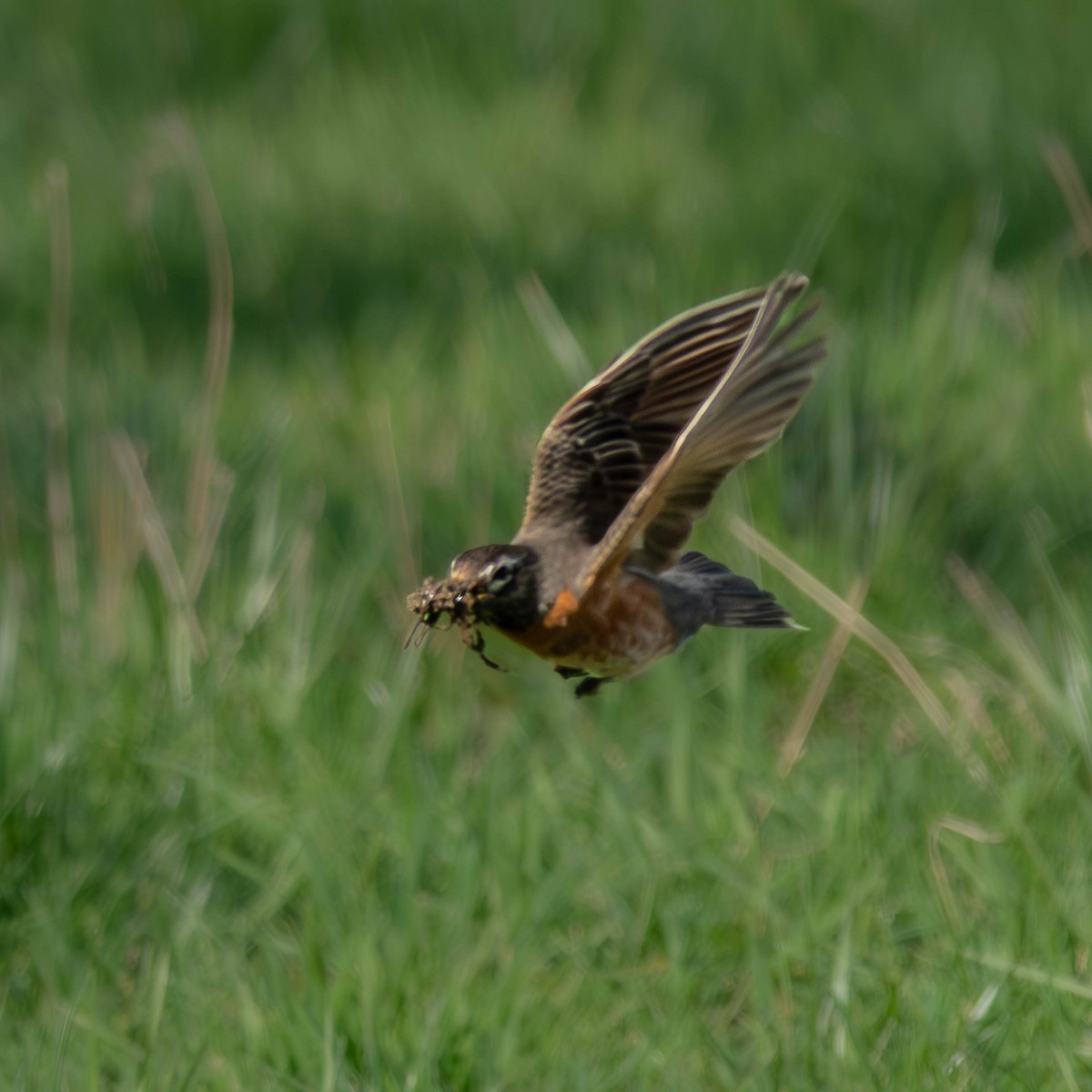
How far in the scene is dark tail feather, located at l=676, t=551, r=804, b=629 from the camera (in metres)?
2.45

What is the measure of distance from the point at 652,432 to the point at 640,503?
0.62 m

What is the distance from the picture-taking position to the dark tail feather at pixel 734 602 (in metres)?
2.45

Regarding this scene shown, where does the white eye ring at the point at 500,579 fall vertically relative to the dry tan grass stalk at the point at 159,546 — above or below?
above

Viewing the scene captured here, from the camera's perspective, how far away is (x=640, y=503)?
183 centimetres

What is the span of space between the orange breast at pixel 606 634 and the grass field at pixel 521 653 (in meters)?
0.52

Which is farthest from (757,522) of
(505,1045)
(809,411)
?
(505,1045)

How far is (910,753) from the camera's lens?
340 cm

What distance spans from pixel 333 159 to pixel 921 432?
2.87 m

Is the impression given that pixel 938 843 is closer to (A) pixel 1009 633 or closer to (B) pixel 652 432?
(A) pixel 1009 633

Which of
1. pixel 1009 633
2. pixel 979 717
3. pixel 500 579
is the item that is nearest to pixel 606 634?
pixel 500 579

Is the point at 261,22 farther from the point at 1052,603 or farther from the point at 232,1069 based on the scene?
the point at 232,1069

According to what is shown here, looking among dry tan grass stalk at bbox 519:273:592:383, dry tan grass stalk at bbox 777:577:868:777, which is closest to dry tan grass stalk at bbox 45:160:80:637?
dry tan grass stalk at bbox 519:273:592:383

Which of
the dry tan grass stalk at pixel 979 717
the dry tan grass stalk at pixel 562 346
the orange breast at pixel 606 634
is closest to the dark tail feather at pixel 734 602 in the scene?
the orange breast at pixel 606 634

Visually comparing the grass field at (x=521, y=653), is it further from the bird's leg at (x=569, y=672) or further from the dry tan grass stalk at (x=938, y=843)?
the bird's leg at (x=569, y=672)
